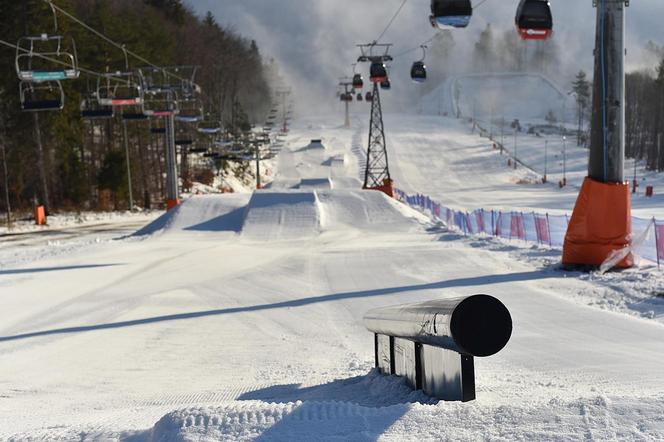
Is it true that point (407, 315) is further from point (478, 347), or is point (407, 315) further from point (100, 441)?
point (100, 441)

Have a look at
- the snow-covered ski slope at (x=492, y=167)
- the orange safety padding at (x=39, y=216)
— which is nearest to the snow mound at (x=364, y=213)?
the snow-covered ski slope at (x=492, y=167)

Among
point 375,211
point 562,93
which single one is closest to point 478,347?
point 375,211

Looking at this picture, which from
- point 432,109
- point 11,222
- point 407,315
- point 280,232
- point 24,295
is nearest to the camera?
point 407,315

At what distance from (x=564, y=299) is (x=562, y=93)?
7493 inches

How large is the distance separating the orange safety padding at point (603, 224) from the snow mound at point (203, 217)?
647 inches

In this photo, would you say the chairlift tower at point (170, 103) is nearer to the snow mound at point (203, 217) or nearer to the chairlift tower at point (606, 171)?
the snow mound at point (203, 217)

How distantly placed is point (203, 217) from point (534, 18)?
2100 centimetres

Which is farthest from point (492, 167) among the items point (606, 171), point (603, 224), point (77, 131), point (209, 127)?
point (603, 224)

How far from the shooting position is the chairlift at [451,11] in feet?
38.9

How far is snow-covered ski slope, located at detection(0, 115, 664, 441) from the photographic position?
13.8ft

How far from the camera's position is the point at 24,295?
1560 cm

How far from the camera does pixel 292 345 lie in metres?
10.3

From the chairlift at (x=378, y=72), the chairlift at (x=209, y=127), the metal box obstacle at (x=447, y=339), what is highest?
the chairlift at (x=378, y=72)

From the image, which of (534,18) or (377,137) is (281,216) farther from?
(377,137)
